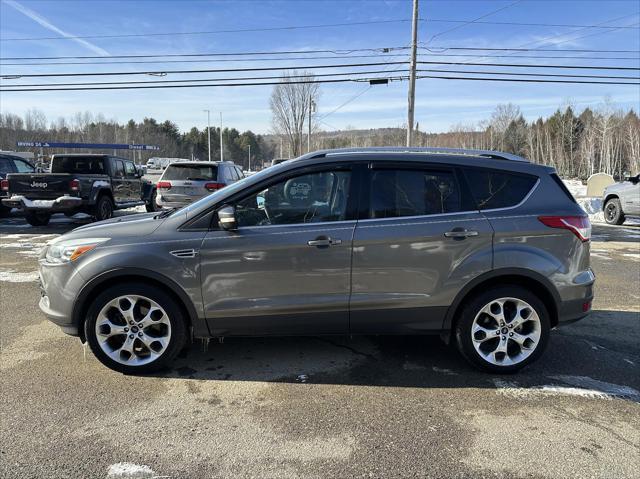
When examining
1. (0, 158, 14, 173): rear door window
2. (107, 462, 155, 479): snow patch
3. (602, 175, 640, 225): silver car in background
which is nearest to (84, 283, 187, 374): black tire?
(107, 462, 155, 479): snow patch

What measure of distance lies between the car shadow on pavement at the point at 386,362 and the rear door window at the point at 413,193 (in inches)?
52.7

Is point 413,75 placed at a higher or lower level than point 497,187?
higher

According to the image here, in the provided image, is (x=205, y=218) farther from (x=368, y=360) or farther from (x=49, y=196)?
(x=49, y=196)

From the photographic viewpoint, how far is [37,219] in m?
13.2

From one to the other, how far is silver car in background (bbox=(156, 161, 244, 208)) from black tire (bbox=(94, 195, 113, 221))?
257 cm

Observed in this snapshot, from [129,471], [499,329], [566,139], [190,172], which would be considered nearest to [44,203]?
[190,172]

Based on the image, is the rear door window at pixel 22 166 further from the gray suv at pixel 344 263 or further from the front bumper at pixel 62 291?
the gray suv at pixel 344 263

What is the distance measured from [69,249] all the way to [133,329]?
0.82 m

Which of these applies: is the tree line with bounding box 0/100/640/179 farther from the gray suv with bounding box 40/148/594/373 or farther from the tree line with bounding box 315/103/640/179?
the gray suv with bounding box 40/148/594/373

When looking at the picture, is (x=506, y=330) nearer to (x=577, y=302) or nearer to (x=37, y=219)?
(x=577, y=302)

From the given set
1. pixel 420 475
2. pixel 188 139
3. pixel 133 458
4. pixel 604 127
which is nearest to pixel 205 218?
pixel 133 458

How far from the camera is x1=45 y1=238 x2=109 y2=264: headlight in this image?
11.8 feet

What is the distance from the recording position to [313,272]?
357 cm

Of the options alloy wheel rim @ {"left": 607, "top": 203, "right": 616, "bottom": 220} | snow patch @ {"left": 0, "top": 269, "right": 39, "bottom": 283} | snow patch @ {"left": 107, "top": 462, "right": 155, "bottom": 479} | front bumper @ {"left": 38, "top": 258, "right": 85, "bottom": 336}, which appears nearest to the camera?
snow patch @ {"left": 107, "top": 462, "right": 155, "bottom": 479}
